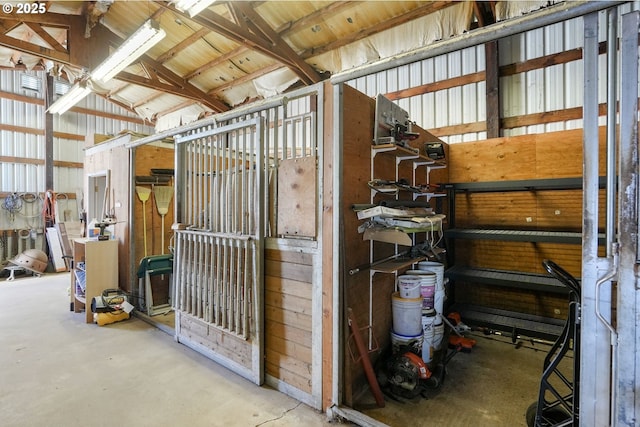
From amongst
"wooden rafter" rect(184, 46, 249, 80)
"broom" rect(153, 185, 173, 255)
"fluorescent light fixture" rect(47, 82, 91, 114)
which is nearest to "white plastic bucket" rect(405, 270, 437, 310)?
Answer: "broom" rect(153, 185, 173, 255)

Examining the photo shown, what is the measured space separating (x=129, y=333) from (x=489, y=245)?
4.46m

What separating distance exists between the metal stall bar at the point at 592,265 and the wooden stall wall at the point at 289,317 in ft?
4.97

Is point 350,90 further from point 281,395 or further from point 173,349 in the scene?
point 173,349

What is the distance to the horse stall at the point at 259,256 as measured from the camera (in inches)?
90.0

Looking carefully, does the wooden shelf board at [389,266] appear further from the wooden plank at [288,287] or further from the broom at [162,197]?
the broom at [162,197]

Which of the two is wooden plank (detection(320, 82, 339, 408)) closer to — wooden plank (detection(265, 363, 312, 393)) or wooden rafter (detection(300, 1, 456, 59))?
wooden plank (detection(265, 363, 312, 393))

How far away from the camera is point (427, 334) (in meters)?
2.66

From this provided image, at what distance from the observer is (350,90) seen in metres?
2.19

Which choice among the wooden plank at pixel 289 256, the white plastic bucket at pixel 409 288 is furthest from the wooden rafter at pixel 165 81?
the white plastic bucket at pixel 409 288

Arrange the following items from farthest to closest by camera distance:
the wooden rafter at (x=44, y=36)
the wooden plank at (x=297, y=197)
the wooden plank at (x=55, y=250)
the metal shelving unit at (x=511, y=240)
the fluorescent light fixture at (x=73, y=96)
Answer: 1. the wooden plank at (x=55, y=250)
2. the fluorescent light fixture at (x=73, y=96)
3. the wooden rafter at (x=44, y=36)
4. the metal shelving unit at (x=511, y=240)
5. the wooden plank at (x=297, y=197)

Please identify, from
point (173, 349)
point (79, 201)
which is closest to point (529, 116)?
point (173, 349)

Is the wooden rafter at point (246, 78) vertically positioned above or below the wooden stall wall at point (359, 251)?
above

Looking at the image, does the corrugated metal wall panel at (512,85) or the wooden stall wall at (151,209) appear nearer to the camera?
the corrugated metal wall panel at (512,85)

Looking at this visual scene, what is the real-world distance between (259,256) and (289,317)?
20.9 inches
